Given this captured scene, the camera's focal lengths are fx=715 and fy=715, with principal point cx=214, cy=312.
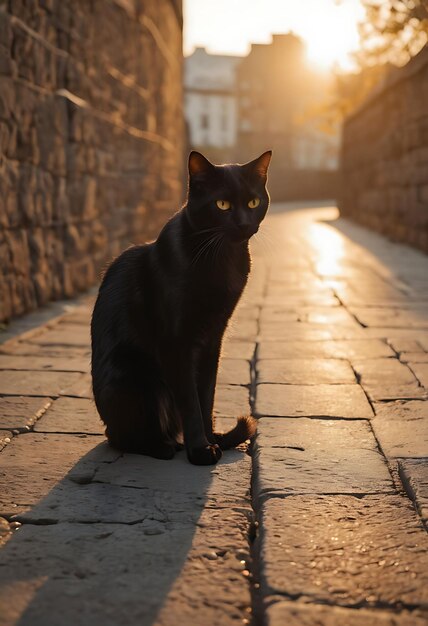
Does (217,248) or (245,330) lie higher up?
(217,248)

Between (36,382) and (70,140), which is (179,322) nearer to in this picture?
(36,382)

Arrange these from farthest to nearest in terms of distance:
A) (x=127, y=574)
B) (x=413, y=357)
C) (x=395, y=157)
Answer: (x=395, y=157), (x=413, y=357), (x=127, y=574)

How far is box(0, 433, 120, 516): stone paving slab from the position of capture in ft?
7.66

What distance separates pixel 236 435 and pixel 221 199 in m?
0.94

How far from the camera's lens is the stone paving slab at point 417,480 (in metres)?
2.24

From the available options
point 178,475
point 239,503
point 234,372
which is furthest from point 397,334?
point 239,503

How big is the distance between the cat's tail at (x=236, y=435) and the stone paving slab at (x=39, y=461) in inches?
16.2

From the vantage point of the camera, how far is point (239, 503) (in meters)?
2.30

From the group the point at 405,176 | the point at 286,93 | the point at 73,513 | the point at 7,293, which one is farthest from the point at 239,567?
the point at 286,93

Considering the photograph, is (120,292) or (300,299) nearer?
(120,292)

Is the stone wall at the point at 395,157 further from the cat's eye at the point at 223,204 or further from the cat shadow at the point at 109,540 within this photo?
the cat shadow at the point at 109,540

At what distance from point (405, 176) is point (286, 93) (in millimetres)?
37458

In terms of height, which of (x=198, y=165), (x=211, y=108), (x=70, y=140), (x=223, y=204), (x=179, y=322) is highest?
(x=211, y=108)

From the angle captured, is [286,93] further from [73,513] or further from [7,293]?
[73,513]
